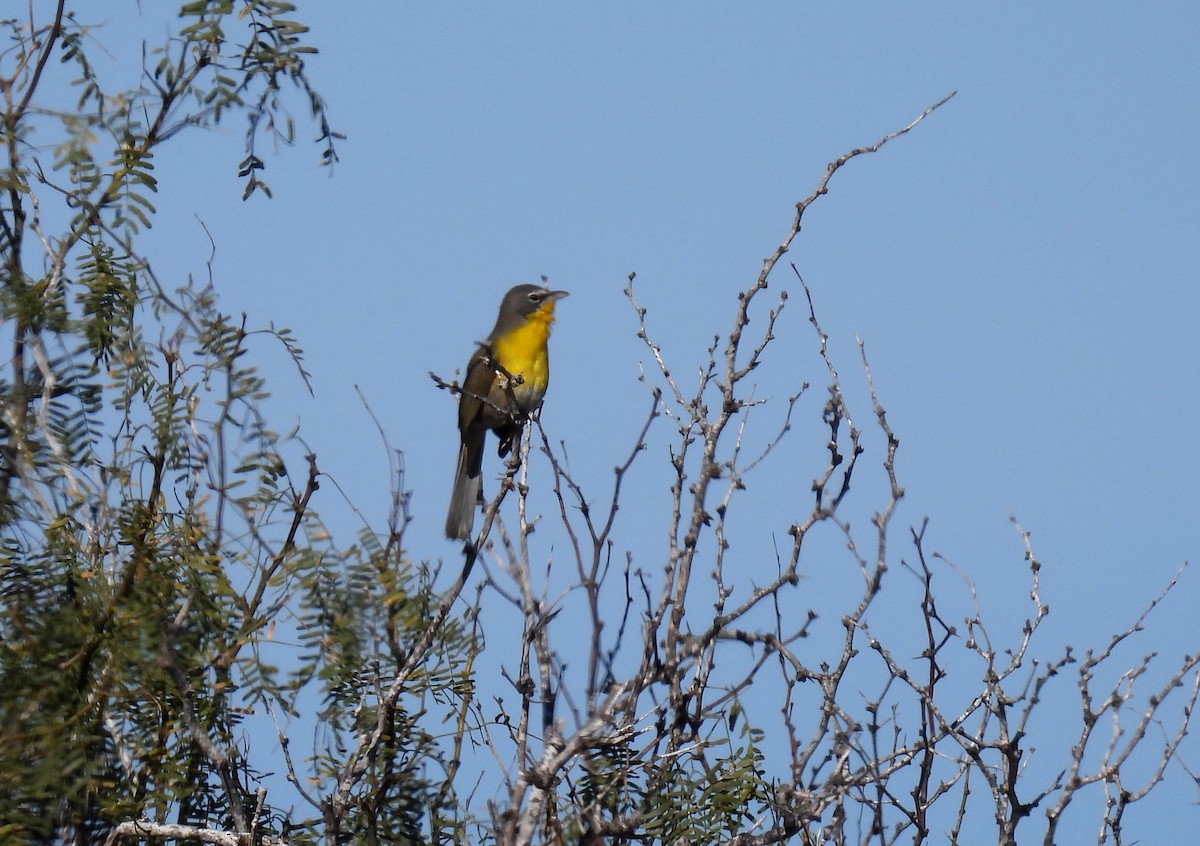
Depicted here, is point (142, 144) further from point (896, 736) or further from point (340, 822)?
point (896, 736)

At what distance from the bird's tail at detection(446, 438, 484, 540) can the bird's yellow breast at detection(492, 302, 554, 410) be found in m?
0.50

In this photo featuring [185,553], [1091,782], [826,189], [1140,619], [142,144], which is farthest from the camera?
[1140,619]

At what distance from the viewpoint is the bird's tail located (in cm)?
765

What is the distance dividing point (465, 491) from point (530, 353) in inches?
36.6

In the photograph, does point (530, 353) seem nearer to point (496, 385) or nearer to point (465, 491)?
point (496, 385)

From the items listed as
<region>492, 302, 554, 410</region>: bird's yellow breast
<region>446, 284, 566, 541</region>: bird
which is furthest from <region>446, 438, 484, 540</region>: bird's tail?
<region>492, 302, 554, 410</region>: bird's yellow breast

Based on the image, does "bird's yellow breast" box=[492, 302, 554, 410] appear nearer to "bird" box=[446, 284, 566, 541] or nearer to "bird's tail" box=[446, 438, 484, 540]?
"bird" box=[446, 284, 566, 541]

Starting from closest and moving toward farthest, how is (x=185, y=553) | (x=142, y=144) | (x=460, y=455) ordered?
(x=185, y=553) → (x=142, y=144) → (x=460, y=455)

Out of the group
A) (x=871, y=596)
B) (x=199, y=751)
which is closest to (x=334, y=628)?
(x=199, y=751)

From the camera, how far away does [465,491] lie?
315 inches

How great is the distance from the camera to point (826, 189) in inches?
189

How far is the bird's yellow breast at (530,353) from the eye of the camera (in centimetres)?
821

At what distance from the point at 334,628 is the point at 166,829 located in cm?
77

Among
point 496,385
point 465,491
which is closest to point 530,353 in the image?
point 496,385
